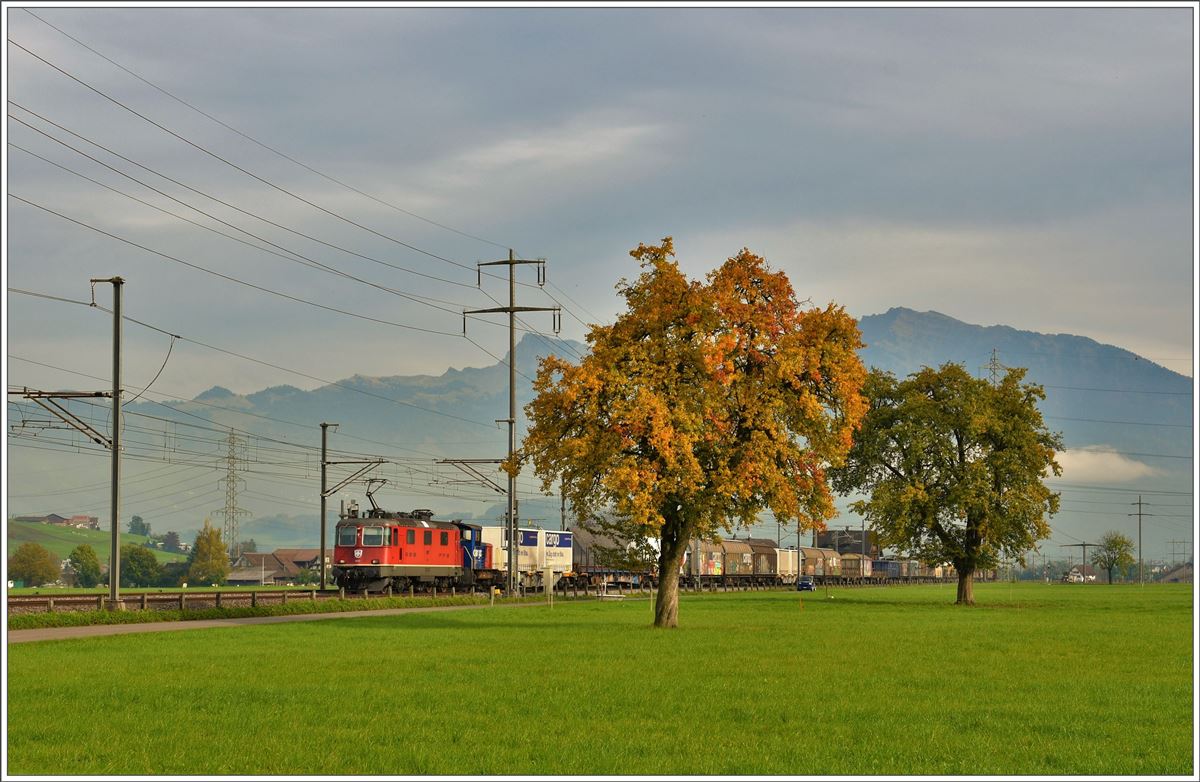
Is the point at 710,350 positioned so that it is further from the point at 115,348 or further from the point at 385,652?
the point at 115,348

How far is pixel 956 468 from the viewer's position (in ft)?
267

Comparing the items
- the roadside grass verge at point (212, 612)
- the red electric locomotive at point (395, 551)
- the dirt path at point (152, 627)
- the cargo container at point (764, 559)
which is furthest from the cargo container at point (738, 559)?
the dirt path at point (152, 627)

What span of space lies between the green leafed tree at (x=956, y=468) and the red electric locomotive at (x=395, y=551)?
90.7ft

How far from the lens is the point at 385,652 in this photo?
3788 cm

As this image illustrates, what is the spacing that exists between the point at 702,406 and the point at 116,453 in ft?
79.1

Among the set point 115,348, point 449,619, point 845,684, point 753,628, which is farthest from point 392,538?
point 845,684

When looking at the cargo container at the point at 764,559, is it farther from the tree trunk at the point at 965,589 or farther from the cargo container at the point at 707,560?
the tree trunk at the point at 965,589

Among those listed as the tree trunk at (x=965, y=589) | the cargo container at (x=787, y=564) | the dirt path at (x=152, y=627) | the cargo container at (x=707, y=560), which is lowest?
the cargo container at (x=787, y=564)

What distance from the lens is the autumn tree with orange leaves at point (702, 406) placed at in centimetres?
4709

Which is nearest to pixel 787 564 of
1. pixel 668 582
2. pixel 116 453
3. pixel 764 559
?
pixel 764 559

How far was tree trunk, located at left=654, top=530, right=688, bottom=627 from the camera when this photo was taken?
168 feet

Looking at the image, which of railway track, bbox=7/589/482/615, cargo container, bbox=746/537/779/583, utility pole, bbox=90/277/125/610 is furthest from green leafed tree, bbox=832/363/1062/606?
cargo container, bbox=746/537/779/583

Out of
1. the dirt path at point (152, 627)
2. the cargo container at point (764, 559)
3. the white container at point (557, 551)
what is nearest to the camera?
the dirt path at point (152, 627)

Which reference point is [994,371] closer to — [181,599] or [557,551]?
[557,551]
